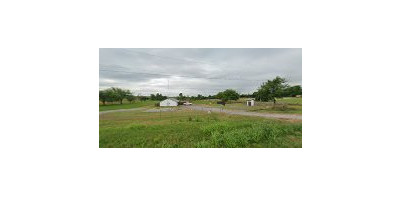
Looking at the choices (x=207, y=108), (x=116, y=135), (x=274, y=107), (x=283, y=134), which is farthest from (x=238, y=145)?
(x=274, y=107)

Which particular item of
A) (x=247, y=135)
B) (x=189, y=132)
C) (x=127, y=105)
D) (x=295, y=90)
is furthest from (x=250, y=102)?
(x=127, y=105)

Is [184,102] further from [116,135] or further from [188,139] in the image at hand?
[116,135]

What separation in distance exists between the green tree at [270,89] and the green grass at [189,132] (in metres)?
1.06

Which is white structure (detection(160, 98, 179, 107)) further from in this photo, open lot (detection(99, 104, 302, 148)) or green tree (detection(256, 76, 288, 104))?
green tree (detection(256, 76, 288, 104))

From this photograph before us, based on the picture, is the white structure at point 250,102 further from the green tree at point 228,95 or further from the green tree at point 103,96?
the green tree at point 103,96

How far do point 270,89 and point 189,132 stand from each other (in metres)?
3.30

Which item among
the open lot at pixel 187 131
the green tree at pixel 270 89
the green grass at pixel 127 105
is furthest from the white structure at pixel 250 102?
the green grass at pixel 127 105

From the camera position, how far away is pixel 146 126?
372 cm

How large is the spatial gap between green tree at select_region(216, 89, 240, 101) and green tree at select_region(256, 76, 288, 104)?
35.1 inches

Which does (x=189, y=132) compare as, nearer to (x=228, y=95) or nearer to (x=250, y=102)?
(x=228, y=95)

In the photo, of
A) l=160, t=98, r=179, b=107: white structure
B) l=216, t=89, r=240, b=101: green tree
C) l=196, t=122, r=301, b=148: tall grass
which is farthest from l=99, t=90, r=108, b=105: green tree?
l=216, t=89, r=240, b=101: green tree

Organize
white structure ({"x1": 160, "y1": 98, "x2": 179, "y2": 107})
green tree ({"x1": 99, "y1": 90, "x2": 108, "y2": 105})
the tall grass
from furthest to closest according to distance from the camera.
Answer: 1. white structure ({"x1": 160, "y1": 98, "x2": 179, "y2": 107})
2. green tree ({"x1": 99, "y1": 90, "x2": 108, "y2": 105})
3. the tall grass

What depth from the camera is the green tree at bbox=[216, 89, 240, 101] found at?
3.96 metres

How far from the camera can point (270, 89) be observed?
4844 mm
